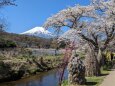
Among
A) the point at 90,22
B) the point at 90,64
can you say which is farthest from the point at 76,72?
the point at 90,22

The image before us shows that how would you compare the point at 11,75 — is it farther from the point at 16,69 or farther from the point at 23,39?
the point at 23,39

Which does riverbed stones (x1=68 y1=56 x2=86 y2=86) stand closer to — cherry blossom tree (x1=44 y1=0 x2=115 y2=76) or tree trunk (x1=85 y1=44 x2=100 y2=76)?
tree trunk (x1=85 y1=44 x2=100 y2=76)

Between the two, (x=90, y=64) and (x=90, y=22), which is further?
(x=90, y=22)

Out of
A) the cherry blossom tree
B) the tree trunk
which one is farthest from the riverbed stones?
the cherry blossom tree

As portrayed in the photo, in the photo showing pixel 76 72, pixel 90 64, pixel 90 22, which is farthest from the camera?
pixel 90 22

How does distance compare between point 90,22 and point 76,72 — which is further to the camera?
point 90,22

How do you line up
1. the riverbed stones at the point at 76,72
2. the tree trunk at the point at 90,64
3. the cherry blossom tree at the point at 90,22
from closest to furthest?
the riverbed stones at the point at 76,72
the tree trunk at the point at 90,64
the cherry blossom tree at the point at 90,22

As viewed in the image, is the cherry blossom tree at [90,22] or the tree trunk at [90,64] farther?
the cherry blossom tree at [90,22]

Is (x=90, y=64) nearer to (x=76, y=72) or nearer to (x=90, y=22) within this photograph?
(x=76, y=72)

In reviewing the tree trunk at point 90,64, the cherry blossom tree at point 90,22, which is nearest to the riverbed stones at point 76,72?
the tree trunk at point 90,64

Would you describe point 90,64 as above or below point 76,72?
above

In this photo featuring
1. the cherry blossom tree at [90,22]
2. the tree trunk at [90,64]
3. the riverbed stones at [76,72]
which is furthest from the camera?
the cherry blossom tree at [90,22]

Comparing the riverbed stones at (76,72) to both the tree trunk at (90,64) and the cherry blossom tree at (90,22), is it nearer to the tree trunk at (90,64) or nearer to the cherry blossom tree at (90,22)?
the tree trunk at (90,64)

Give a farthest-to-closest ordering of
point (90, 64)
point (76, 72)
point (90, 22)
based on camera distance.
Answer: point (90, 22) < point (90, 64) < point (76, 72)
